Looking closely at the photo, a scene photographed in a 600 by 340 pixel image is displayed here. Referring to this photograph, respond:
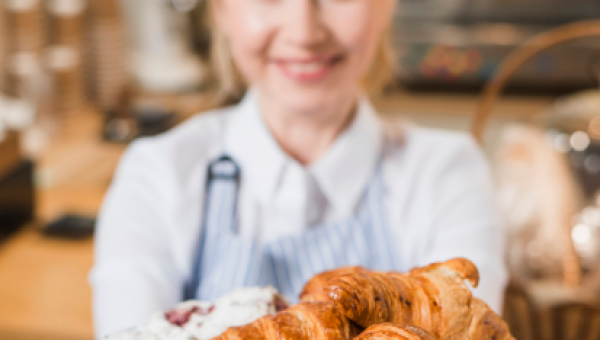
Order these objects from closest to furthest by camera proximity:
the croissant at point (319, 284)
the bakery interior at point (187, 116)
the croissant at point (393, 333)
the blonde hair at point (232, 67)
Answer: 1. the croissant at point (393, 333)
2. the croissant at point (319, 284)
3. the blonde hair at point (232, 67)
4. the bakery interior at point (187, 116)

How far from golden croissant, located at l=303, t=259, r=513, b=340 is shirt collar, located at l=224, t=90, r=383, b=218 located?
0.51 m

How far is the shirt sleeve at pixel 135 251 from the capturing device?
800 mm

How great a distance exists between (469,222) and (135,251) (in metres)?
0.53

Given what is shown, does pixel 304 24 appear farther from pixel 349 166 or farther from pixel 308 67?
pixel 349 166

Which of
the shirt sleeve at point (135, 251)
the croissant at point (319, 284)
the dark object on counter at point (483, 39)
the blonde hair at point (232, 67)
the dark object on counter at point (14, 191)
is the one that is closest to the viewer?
the croissant at point (319, 284)

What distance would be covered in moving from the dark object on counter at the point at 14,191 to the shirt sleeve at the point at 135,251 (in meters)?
0.78

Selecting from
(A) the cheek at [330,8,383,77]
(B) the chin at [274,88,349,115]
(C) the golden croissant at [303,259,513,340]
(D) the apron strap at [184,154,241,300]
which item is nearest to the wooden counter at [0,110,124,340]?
(D) the apron strap at [184,154,241,300]

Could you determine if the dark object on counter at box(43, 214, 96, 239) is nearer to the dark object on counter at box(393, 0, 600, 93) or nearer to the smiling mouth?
the smiling mouth

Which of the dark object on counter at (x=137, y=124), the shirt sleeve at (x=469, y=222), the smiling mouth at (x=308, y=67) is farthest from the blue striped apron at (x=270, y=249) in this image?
the dark object on counter at (x=137, y=124)

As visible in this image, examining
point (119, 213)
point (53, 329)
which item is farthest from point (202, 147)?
point (53, 329)

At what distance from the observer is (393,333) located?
42 cm

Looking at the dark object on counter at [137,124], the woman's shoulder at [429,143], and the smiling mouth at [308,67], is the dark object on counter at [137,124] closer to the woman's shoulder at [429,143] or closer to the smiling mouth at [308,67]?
the woman's shoulder at [429,143]

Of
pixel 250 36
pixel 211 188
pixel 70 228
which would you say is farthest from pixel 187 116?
pixel 250 36

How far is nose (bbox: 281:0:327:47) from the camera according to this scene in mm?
853
